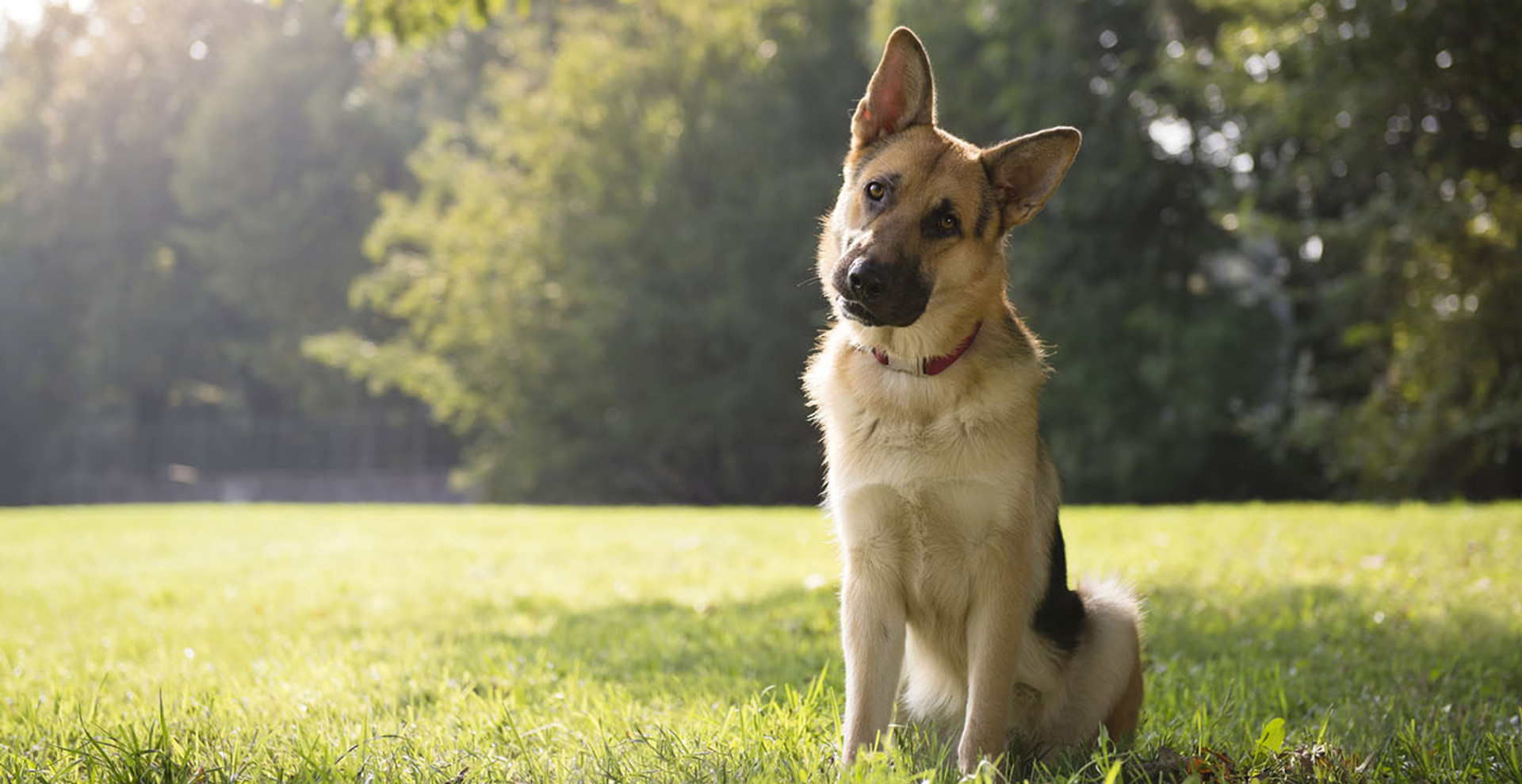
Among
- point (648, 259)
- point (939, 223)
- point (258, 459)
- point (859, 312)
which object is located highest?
point (648, 259)

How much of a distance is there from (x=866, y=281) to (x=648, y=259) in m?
23.9

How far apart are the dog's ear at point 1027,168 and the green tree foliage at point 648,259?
21.6 metres

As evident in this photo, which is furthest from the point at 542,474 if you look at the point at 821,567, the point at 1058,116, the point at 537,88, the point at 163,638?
the point at 163,638

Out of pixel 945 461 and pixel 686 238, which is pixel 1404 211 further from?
pixel 686 238

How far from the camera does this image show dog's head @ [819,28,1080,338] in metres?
3.43

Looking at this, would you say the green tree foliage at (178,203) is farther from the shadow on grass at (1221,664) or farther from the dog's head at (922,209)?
the dog's head at (922,209)

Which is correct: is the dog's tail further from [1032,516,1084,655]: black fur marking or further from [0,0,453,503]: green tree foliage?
[0,0,453,503]: green tree foliage

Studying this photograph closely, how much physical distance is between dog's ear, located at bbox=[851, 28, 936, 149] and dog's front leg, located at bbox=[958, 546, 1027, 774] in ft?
4.87

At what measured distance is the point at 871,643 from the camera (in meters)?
3.38

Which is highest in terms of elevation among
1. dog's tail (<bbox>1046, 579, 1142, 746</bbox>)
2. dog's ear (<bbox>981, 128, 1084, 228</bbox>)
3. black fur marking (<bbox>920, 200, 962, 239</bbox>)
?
dog's ear (<bbox>981, 128, 1084, 228</bbox>)

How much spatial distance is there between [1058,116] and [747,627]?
55.5 ft

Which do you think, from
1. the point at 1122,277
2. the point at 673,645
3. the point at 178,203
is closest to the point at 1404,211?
the point at 1122,277

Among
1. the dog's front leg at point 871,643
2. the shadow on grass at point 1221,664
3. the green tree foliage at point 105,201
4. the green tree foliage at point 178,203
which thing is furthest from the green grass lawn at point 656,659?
the green tree foliage at point 105,201

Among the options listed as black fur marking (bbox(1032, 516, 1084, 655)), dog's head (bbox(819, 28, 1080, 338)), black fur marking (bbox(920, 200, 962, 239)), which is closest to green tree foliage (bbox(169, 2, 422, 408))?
dog's head (bbox(819, 28, 1080, 338))
